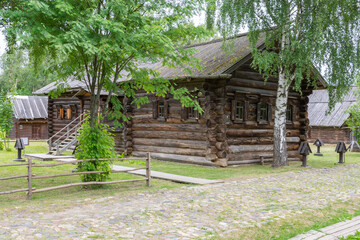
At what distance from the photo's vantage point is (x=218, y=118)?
52.9ft

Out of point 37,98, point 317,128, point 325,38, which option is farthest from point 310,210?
point 37,98

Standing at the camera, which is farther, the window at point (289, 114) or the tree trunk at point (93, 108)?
the window at point (289, 114)

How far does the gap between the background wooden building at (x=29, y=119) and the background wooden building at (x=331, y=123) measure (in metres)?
29.2

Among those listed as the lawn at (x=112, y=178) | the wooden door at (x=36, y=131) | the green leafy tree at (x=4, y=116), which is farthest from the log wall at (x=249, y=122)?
the wooden door at (x=36, y=131)

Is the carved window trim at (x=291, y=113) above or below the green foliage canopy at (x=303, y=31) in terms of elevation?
below

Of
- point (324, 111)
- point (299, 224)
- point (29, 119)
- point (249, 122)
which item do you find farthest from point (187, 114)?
point (29, 119)

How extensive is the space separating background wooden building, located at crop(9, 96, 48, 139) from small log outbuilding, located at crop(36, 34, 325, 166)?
80.3ft

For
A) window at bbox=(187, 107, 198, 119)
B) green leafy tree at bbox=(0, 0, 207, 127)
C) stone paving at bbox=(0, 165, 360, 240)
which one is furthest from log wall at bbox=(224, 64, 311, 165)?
green leafy tree at bbox=(0, 0, 207, 127)

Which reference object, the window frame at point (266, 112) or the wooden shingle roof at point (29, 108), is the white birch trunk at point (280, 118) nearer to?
the window frame at point (266, 112)

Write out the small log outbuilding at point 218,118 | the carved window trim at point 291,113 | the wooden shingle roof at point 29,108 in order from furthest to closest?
the wooden shingle roof at point 29,108 < the carved window trim at point 291,113 < the small log outbuilding at point 218,118

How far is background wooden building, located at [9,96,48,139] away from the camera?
134ft

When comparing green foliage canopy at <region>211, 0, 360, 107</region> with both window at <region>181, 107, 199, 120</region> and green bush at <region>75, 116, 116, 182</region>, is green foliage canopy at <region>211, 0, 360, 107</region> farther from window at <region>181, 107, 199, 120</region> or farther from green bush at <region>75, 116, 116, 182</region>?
green bush at <region>75, 116, 116, 182</region>

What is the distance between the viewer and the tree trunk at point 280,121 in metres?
15.9

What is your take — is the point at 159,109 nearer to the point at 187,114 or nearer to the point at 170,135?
the point at 170,135
